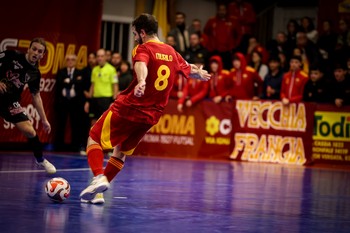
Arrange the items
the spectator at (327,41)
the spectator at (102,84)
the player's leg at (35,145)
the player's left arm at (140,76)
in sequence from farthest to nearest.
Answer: the spectator at (327,41) < the spectator at (102,84) < the player's leg at (35,145) < the player's left arm at (140,76)

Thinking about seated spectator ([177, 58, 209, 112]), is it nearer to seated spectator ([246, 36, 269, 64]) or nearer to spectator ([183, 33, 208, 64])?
spectator ([183, 33, 208, 64])

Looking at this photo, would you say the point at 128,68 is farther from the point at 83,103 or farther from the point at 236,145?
the point at 236,145

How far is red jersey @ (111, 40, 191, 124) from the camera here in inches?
337

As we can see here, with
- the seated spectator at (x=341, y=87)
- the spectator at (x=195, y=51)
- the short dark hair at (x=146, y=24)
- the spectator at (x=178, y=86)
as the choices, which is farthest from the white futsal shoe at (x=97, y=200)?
the spectator at (x=195, y=51)

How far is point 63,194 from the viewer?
8.63 meters

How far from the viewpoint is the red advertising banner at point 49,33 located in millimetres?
17875

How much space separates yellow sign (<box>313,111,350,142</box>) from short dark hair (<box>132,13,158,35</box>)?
394 inches

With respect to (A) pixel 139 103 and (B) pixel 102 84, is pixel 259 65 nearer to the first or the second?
(B) pixel 102 84

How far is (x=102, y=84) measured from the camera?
716 inches

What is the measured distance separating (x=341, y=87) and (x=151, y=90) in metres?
9.98

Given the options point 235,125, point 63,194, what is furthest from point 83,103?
point 63,194

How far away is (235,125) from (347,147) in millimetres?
2928

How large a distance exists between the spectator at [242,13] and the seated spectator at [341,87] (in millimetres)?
4727

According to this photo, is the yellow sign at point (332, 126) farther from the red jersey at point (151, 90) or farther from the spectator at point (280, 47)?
the red jersey at point (151, 90)
